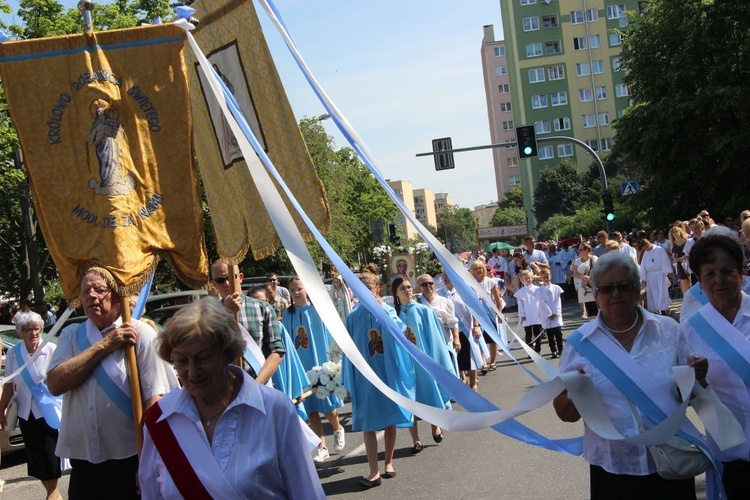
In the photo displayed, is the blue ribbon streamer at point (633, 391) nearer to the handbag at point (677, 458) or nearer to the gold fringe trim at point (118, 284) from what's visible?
the handbag at point (677, 458)

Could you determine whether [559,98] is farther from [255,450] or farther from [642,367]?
[255,450]

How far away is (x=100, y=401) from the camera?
439cm

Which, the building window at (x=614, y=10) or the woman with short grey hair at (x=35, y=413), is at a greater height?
the building window at (x=614, y=10)

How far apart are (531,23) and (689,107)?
155 feet

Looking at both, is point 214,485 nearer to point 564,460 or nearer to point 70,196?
point 70,196

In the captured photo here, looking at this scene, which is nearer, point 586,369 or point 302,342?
point 586,369

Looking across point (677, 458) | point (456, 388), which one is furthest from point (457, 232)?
point (677, 458)

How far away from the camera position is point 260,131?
17.7ft

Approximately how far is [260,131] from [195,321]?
244 centimetres

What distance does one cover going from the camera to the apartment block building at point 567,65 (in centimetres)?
7638

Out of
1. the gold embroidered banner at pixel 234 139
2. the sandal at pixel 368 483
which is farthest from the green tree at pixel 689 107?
the gold embroidered banner at pixel 234 139

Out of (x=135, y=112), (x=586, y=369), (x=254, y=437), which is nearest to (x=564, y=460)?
(x=586, y=369)

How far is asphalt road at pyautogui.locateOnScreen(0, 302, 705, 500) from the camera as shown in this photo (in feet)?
22.6

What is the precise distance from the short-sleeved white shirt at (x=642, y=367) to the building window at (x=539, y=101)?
251ft
